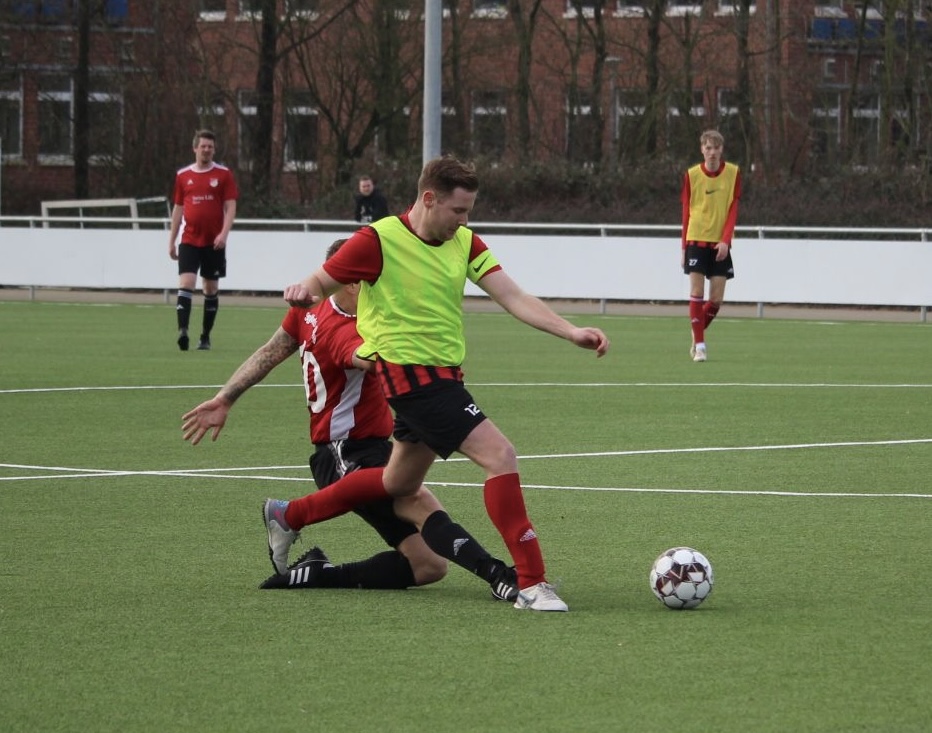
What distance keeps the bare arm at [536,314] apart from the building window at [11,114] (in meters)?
39.9

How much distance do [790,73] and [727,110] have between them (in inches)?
63.4

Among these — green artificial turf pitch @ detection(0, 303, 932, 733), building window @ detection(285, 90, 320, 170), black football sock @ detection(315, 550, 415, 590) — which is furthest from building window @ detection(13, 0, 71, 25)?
black football sock @ detection(315, 550, 415, 590)

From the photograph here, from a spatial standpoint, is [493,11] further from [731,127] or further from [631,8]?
[731,127]

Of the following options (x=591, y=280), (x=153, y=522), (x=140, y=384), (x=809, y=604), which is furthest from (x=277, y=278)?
(x=809, y=604)

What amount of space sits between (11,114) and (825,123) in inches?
811

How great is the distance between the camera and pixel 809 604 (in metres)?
6.37

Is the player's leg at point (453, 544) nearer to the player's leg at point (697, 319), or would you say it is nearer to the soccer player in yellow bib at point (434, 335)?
the soccer player in yellow bib at point (434, 335)

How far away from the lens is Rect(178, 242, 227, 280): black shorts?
1902cm

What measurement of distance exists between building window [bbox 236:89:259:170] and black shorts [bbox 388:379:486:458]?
36916mm

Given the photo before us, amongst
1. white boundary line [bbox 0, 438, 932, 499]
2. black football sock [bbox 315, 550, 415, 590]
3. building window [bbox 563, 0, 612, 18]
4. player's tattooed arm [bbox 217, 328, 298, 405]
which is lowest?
white boundary line [bbox 0, 438, 932, 499]

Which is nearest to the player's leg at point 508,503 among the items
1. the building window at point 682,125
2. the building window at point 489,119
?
the building window at point 682,125

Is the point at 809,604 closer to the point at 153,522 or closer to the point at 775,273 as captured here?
the point at 153,522

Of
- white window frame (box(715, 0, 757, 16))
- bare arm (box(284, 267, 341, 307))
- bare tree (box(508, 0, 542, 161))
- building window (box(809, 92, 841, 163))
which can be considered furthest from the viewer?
bare tree (box(508, 0, 542, 161))

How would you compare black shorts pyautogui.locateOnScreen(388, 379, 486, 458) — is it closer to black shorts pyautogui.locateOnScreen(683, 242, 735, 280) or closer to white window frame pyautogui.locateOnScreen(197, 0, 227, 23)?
black shorts pyautogui.locateOnScreen(683, 242, 735, 280)
